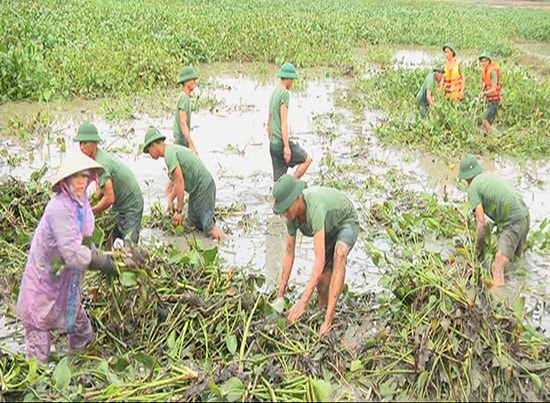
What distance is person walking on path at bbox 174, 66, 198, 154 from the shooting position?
7.55 metres

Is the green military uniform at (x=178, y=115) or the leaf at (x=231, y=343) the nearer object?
the leaf at (x=231, y=343)

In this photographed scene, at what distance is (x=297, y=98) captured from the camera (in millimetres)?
14172

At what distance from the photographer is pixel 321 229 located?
4754 millimetres

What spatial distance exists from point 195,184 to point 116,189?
1.18 m

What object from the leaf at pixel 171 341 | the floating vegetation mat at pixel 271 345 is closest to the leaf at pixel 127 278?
the floating vegetation mat at pixel 271 345

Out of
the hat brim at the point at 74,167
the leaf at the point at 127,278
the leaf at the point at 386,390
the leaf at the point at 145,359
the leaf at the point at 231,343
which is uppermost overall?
the hat brim at the point at 74,167

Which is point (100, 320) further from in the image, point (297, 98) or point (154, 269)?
point (297, 98)

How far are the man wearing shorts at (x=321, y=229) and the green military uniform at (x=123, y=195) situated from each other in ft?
5.16

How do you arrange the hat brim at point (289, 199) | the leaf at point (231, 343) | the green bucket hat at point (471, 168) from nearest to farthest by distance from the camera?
the leaf at point (231, 343), the hat brim at point (289, 199), the green bucket hat at point (471, 168)

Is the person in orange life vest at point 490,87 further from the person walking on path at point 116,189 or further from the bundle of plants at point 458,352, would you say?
the person walking on path at point 116,189

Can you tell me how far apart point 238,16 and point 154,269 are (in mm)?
19313

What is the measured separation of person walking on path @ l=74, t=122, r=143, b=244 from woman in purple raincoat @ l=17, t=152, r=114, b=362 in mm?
1203

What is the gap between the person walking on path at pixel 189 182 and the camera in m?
6.28

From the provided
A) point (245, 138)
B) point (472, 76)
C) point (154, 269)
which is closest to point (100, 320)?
point (154, 269)
